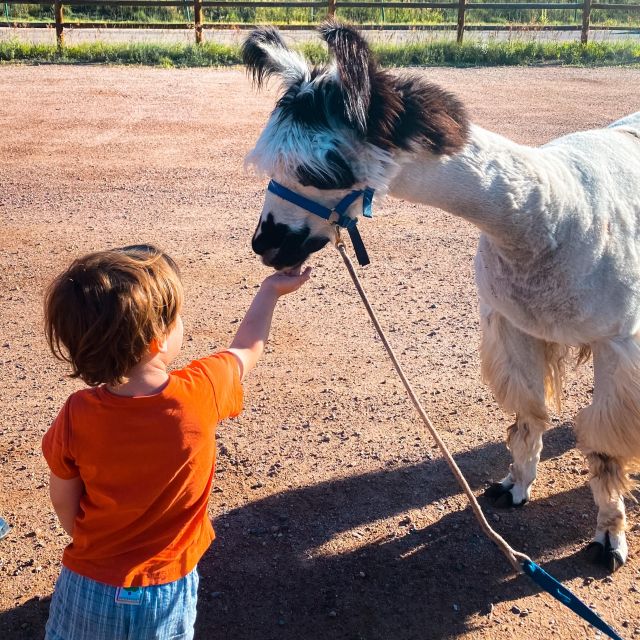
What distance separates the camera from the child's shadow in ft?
9.57

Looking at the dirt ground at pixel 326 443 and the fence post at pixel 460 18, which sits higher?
the fence post at pixel 460 18

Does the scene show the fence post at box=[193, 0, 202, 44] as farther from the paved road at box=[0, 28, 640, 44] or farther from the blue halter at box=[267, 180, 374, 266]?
the blue halter at box=[267, 180, 374, 266]

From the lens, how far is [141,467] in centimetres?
199

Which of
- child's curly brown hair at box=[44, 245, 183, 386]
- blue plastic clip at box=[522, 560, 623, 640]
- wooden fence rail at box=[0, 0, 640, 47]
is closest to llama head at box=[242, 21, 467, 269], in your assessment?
child's curly brown hair at box=[44, 245, 183, 386]

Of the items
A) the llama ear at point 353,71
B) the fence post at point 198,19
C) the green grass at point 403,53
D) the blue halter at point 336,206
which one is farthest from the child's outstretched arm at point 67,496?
the fence post at point 198,19

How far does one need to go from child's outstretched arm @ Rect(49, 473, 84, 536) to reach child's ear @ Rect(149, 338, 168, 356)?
1.28ft

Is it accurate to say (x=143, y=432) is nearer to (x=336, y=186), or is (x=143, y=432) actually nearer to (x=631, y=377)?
(x=336, y=186)

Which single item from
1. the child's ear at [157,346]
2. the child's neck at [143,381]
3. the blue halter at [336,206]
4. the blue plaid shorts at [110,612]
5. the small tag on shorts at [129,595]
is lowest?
the blue plaid shorts at [110,612]

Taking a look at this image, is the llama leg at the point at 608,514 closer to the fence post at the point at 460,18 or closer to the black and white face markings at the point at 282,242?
the black and white face markings at the point at 282,242

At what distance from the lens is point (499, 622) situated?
2955 mm

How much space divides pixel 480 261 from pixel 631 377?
72 centimetres

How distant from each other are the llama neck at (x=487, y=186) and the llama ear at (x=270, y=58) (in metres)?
0.44

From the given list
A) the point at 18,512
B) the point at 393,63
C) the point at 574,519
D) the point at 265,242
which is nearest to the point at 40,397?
the point at 18,512

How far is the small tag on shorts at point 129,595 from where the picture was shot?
205cm
